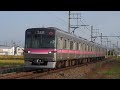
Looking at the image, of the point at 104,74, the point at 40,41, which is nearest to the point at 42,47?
the point at 40,41

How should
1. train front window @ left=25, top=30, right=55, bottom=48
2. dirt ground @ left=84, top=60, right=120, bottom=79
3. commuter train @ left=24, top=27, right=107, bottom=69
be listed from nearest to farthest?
dirt ground @ left=84, top=60, right=120, bottom=79 → commuter train @ left=24, top=27, right=107, bottom=69 → train front window @ left=25, top=30, right=55, bottom=48

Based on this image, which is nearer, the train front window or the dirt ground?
the dirt ground

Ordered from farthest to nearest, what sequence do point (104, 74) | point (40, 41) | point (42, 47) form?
point (40, 41) < point (104, 74) < point (42, 47)

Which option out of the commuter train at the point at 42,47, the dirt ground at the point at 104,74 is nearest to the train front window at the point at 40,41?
the commuter train at the point at 42,47

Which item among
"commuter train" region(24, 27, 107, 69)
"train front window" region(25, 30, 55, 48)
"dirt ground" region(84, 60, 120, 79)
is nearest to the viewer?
"dirt ground" region(84, 60, 120, 79)

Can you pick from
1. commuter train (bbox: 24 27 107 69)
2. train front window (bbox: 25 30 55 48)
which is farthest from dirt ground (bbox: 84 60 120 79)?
train front window (bbox: 25 30 55 48)

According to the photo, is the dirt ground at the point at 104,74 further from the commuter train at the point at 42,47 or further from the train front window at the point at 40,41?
the train front window at the point at 40,41

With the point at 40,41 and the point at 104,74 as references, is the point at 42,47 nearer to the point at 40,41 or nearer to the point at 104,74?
the point at 40,41

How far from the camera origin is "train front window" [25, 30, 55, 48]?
73.6 ft

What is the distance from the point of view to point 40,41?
74.3 ft

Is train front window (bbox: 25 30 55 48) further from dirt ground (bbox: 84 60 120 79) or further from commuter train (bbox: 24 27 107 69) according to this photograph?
dirt ground (bbox: 84 60 120 79)

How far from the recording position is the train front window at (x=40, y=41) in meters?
22.4
